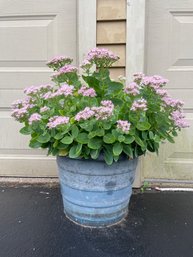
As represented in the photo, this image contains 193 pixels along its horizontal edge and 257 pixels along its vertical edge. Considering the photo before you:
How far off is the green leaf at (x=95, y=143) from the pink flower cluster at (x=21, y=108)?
35cm

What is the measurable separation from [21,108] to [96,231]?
744mm

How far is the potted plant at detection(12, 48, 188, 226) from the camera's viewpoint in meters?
1.30

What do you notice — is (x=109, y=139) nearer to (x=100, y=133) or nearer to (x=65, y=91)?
(x=100, y=133)

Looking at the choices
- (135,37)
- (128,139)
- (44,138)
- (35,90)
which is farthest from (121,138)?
(135,37)

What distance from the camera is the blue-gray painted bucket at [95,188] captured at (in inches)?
55.4

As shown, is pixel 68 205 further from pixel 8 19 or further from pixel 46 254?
pixel 8 19

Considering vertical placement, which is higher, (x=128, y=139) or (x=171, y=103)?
(x=171, y=103)

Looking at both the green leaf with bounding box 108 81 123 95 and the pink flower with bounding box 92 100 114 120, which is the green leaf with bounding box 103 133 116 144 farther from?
the green leaf with bounding box 108 81 123 95

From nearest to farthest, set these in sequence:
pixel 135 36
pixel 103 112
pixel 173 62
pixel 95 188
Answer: pixel 103 112 < pixel 95 188 < pixel 135 36 < pixel 173 62

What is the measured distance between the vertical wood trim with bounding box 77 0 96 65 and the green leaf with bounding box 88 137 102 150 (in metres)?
0.76

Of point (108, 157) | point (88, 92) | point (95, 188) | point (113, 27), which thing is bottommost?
point (95, 188)

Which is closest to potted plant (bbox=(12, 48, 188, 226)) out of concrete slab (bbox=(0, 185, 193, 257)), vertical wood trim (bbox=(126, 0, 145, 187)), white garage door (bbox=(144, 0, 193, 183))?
concrete slab (bbox=(0, 185, 193, 257))

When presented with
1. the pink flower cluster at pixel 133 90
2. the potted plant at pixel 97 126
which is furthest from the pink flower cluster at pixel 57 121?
the pink flower cluster at pixel 133 90

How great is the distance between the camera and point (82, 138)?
1.31 meters
